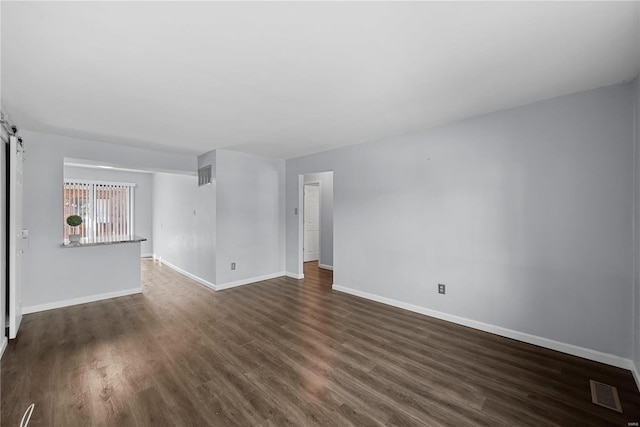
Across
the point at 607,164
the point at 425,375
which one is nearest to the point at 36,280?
the point at 425,375

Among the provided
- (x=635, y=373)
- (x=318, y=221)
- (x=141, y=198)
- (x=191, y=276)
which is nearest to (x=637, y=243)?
(x=635, y=373)

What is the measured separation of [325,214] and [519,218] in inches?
176

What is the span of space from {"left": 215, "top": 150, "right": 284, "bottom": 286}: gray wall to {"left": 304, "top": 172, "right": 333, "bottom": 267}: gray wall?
1.31m

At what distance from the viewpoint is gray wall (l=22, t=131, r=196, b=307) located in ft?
11.9

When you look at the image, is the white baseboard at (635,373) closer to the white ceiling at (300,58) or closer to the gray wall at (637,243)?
the gray wall at (637,243)

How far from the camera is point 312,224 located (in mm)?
7297

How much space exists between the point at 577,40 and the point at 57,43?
332 cm

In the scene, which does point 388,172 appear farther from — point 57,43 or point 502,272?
point 57,43

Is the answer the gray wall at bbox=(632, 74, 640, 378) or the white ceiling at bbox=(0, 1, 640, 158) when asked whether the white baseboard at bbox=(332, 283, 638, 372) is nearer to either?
the gray wall at bbox=(632, 74, 640, 378)

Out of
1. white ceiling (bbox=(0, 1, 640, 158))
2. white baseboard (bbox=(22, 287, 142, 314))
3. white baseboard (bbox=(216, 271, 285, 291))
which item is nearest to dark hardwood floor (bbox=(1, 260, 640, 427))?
white baseboard (bbox=(22, 287, 142, 314))

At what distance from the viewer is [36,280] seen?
3.68 m

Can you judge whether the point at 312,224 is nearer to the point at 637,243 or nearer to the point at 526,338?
the point at 526,338

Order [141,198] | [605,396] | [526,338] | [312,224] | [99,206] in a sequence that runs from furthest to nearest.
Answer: [141,198]
[312,224]
[99,206]
[526,338]
[605,396]

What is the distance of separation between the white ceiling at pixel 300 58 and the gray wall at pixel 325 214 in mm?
3625
